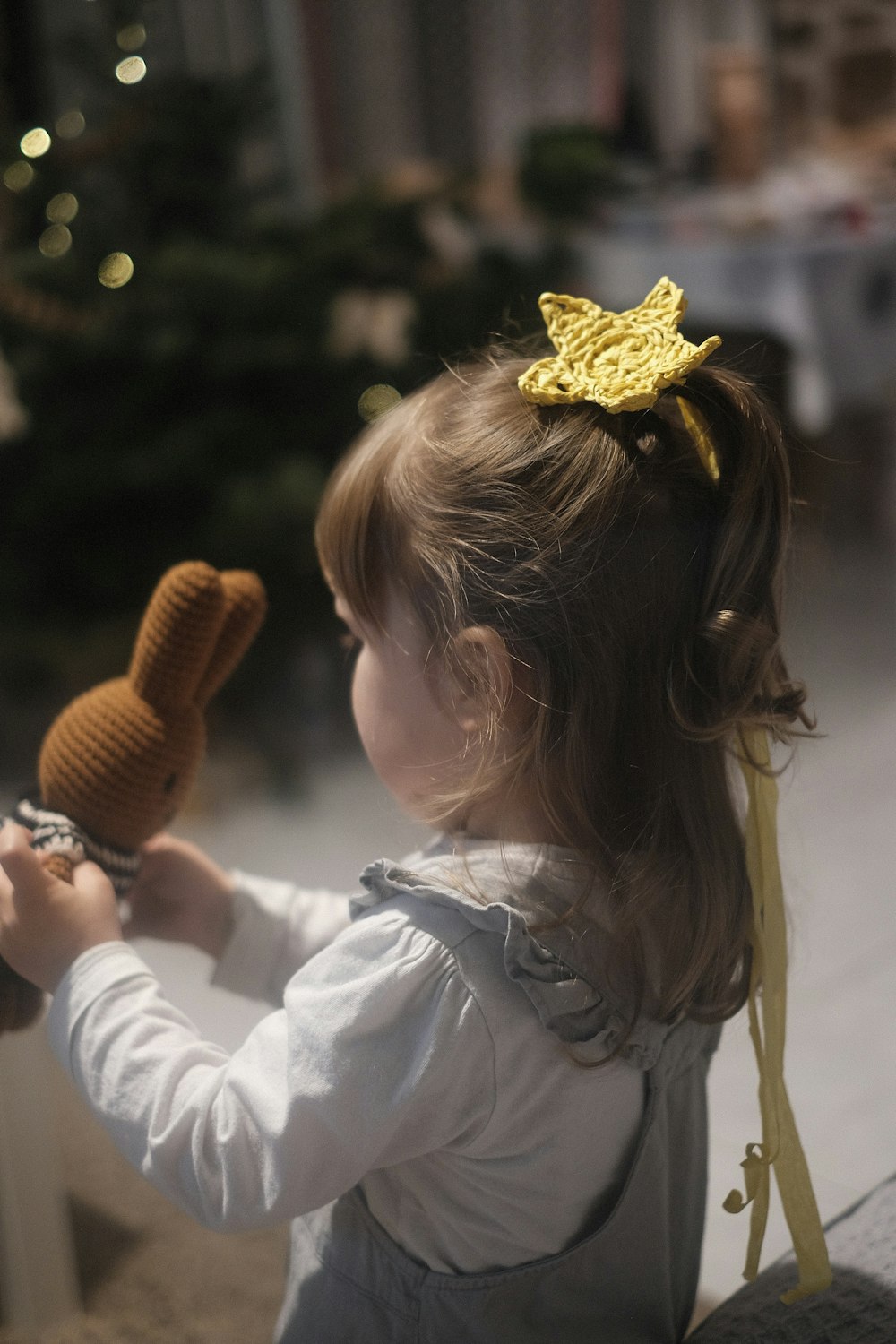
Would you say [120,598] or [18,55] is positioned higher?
[18,55]

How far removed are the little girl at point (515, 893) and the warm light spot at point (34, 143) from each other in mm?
1130

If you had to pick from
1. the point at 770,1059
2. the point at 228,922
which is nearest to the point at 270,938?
the point at 228,922

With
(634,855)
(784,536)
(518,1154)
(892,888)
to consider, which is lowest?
(892,888)

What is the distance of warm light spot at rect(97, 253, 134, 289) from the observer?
4.87ft

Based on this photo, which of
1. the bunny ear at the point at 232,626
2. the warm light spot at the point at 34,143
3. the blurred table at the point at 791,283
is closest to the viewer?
the bunny ear at the point at 232,626

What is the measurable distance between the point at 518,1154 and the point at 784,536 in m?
0.27

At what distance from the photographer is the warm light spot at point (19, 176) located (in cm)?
147

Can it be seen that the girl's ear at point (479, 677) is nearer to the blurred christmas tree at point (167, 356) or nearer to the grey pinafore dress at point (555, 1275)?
the grey pinafore dress at point (555, 1275)

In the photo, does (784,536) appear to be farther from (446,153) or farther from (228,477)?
(446,153)

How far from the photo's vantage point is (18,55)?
2176 mm

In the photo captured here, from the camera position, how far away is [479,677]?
515mm

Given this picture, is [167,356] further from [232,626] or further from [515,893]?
[515,893]

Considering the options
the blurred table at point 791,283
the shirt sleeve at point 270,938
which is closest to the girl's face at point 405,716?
the shirt sleeve at point 270,938

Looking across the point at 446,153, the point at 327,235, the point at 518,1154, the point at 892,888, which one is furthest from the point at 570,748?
the point at 446,153
